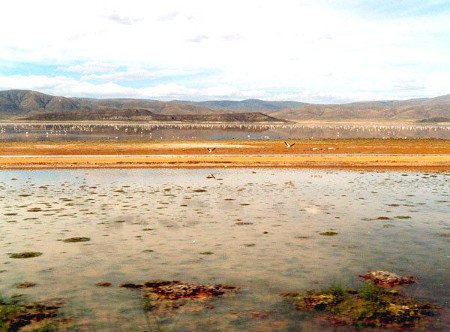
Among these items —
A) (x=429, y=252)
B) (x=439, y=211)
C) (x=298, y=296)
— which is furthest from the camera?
(x=439, y=211)

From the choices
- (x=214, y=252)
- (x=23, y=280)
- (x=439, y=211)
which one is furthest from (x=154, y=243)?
(x=439, y=211)

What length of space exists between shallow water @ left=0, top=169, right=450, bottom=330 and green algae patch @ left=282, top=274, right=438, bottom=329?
476 millimetres

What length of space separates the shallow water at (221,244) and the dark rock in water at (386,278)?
0.37m

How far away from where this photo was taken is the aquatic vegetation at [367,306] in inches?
427

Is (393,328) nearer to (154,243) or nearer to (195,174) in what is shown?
(154,243)

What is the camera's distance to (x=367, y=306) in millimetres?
11547

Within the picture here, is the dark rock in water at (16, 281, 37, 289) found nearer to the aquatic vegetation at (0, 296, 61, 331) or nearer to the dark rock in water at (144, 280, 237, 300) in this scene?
the aquatic vegetation at (0, 296, 61, 331)

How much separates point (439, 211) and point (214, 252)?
46.9 ft

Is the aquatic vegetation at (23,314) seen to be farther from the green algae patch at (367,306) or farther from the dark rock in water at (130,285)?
the green algae patch at (367,306)

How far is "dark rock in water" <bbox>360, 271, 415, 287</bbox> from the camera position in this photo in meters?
13.4

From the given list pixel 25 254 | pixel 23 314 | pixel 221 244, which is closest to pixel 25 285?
pixel 23 314

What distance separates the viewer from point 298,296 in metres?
12.4

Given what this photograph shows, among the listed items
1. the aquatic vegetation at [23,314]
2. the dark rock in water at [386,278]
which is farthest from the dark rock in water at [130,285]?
the dark rock in water at [386,278]

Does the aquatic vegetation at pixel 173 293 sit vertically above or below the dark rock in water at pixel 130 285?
above
